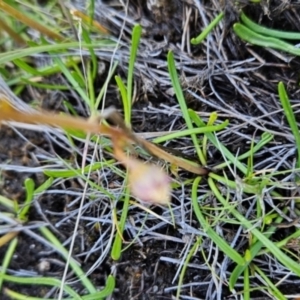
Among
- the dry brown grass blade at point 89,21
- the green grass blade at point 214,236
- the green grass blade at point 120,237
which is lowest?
the green grass blade at point 214,236

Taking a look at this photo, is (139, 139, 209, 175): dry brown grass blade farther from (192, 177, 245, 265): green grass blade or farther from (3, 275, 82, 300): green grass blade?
(3, 275, 82, 300): green grass blade

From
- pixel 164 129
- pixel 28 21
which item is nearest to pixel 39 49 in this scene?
pixel 28 21

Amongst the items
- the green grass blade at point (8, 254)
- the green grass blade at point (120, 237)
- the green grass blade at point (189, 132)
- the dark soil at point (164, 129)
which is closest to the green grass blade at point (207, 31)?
the dark soil at point (164, 129)

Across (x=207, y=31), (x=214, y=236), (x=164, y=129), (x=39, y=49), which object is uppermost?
(x=39, y=49)

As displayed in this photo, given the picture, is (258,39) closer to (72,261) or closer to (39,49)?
(39,49)

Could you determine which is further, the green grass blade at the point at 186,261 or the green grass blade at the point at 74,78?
the green grass blade at the point at 74,78

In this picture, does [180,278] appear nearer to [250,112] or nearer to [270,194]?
[270,194]

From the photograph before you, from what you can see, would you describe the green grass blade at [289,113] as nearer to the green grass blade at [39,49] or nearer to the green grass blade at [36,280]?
the green grass blade at [39,49]

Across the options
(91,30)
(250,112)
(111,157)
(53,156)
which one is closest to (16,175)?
(53,156)
